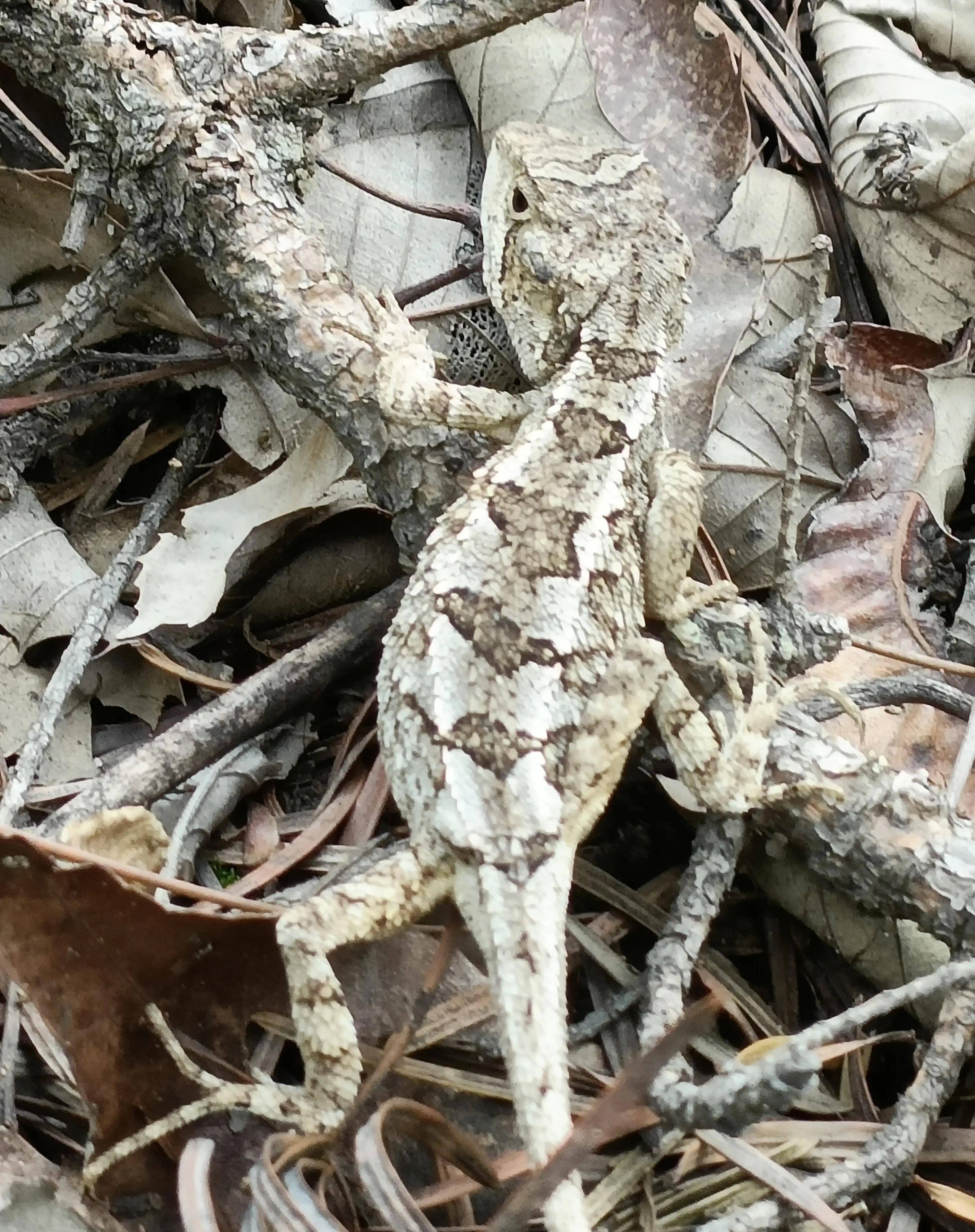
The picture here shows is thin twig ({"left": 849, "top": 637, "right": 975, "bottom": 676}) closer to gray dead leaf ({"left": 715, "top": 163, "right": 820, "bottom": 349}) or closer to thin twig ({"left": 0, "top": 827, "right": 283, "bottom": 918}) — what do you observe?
gray dead leaf ({"left": 715, "top": 163, "right": 820, "bottom": 349})

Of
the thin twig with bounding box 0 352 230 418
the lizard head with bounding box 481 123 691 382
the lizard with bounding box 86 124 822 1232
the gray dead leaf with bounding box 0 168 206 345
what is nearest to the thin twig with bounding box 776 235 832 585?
the lizard with bounding box 86 124 822 1232

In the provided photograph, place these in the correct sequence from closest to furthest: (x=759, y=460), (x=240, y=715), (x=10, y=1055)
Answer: (x=10, y=1055) < (x=240, y=715) < (x=759, y=460)

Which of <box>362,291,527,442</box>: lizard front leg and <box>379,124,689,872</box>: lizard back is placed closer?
<box>379,124,689,872</box>: lizard back

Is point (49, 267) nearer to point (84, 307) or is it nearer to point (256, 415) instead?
point (84, 307)

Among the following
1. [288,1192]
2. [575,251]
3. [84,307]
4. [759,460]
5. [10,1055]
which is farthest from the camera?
[575,251]

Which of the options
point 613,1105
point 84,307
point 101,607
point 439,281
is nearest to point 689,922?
point 613,1105

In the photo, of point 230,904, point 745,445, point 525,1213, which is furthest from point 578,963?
point 745,445

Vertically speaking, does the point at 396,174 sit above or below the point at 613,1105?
above
